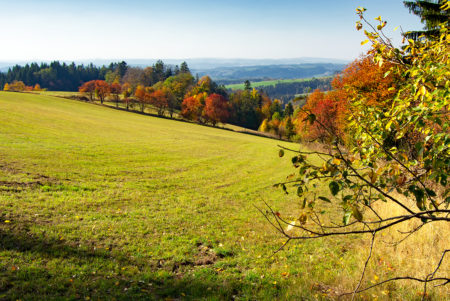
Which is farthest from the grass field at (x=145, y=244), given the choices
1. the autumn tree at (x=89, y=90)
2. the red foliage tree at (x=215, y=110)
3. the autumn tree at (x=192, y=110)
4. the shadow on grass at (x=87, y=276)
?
the autumn tree at (x=89, y=90)

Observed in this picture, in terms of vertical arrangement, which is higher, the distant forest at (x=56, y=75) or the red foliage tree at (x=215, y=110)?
the distant forest at (x=56, y=75)

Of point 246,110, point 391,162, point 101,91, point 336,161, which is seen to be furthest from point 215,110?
point 336,161

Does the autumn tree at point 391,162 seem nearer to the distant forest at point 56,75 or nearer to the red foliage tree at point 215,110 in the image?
the red foliage tree at point 215,110

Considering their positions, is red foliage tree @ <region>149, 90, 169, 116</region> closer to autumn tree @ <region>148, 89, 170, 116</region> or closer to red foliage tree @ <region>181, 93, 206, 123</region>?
autumn tree @ <region>148, 89, 170, 116</region>

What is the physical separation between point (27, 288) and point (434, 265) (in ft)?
27.0

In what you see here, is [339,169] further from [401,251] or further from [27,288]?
[401,251]

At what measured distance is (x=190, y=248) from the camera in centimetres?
746

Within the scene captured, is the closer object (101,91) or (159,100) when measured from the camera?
(159,100)

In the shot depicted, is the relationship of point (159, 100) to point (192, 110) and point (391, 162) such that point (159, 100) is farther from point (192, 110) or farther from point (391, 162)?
point (391, 162)

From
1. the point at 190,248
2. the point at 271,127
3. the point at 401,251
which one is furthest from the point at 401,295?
the point at 271,127

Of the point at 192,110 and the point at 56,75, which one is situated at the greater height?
the point at 56,75

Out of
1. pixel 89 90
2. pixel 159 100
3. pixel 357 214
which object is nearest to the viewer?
pixel 357 214

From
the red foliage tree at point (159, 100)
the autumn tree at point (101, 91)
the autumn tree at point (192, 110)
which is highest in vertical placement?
the autumn tree at point (101, 91)

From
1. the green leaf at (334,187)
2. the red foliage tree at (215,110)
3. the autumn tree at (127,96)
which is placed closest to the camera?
the green leaf at (334,187)
